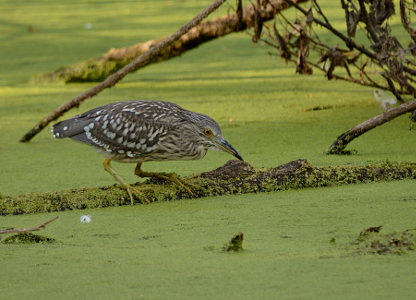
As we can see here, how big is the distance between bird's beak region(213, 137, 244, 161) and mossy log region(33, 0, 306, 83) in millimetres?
2859

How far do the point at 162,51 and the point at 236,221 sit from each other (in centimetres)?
427

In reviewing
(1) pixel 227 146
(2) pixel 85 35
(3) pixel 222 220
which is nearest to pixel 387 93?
(1) pixel 227 146

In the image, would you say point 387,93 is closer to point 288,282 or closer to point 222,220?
point 222,220

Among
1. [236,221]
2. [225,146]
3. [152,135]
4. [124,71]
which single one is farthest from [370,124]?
[124,71]

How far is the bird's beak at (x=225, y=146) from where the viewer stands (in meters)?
4.22

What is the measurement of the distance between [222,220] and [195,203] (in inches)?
14.5

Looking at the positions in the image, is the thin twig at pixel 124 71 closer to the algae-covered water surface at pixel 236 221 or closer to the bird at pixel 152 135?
the algae-covered water surface at pixel 236 221

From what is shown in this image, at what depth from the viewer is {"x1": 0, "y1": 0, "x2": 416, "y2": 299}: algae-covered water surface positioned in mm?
2812

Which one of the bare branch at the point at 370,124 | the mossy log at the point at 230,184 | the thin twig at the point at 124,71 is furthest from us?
the thin twig at the point at 124,71

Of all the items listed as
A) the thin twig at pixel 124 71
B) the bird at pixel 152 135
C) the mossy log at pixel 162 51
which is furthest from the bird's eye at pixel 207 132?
the mossy log at pixel 162 51

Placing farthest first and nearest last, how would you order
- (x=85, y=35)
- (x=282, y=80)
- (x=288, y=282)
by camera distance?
1. (x=85, y=35)
2. (x=282, y=80)
3. (x=288, y=282)

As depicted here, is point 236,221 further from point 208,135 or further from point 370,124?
point 370,124

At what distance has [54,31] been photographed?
453 inches

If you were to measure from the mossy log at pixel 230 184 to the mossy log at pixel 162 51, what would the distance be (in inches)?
115
